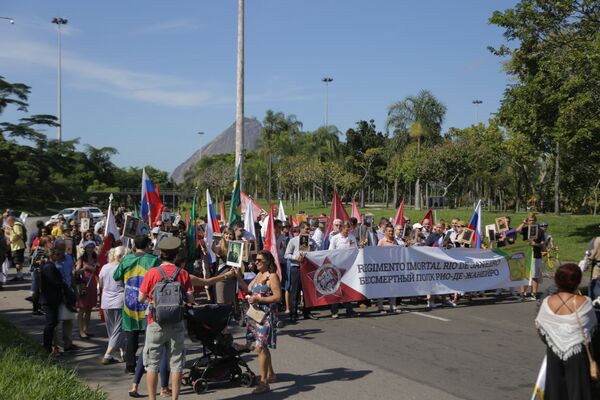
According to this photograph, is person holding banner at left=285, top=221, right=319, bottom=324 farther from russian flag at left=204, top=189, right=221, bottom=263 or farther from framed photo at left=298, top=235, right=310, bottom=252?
russian flag at left=204, top=189, right=221, bottom=263

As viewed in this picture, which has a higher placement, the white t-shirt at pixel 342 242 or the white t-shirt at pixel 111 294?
the white t-shirt at pixel 342 242

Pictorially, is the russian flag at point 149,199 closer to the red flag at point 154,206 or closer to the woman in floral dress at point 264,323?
the red flag at point 154,206

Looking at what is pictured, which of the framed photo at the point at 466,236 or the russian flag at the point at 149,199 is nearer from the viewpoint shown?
the russian flag at the point at 149,199

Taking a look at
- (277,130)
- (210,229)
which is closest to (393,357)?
(210,229)

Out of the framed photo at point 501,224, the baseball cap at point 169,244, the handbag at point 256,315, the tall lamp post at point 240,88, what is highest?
the tall lamp post at point 240,88

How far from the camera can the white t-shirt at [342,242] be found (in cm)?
1252

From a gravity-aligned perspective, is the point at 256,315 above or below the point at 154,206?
below

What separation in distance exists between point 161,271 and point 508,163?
156 feet

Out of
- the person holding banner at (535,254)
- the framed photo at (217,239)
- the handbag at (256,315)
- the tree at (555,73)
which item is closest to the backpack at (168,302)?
the handbag at (256,315)

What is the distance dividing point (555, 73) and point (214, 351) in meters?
19.2

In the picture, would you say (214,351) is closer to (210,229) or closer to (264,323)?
(264,323)

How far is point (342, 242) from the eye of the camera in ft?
41.1

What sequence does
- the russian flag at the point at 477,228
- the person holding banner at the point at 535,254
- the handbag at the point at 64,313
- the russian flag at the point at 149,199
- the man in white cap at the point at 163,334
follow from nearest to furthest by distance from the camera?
the man in white cap at the point at 163,334 < the handbag at the point at 64,313 < the person holding banner at the point at 535,254 < the russian flag at the point at 149,199 < the russian flag at the point at 477,228

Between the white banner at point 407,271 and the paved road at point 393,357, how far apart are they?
58 cm
